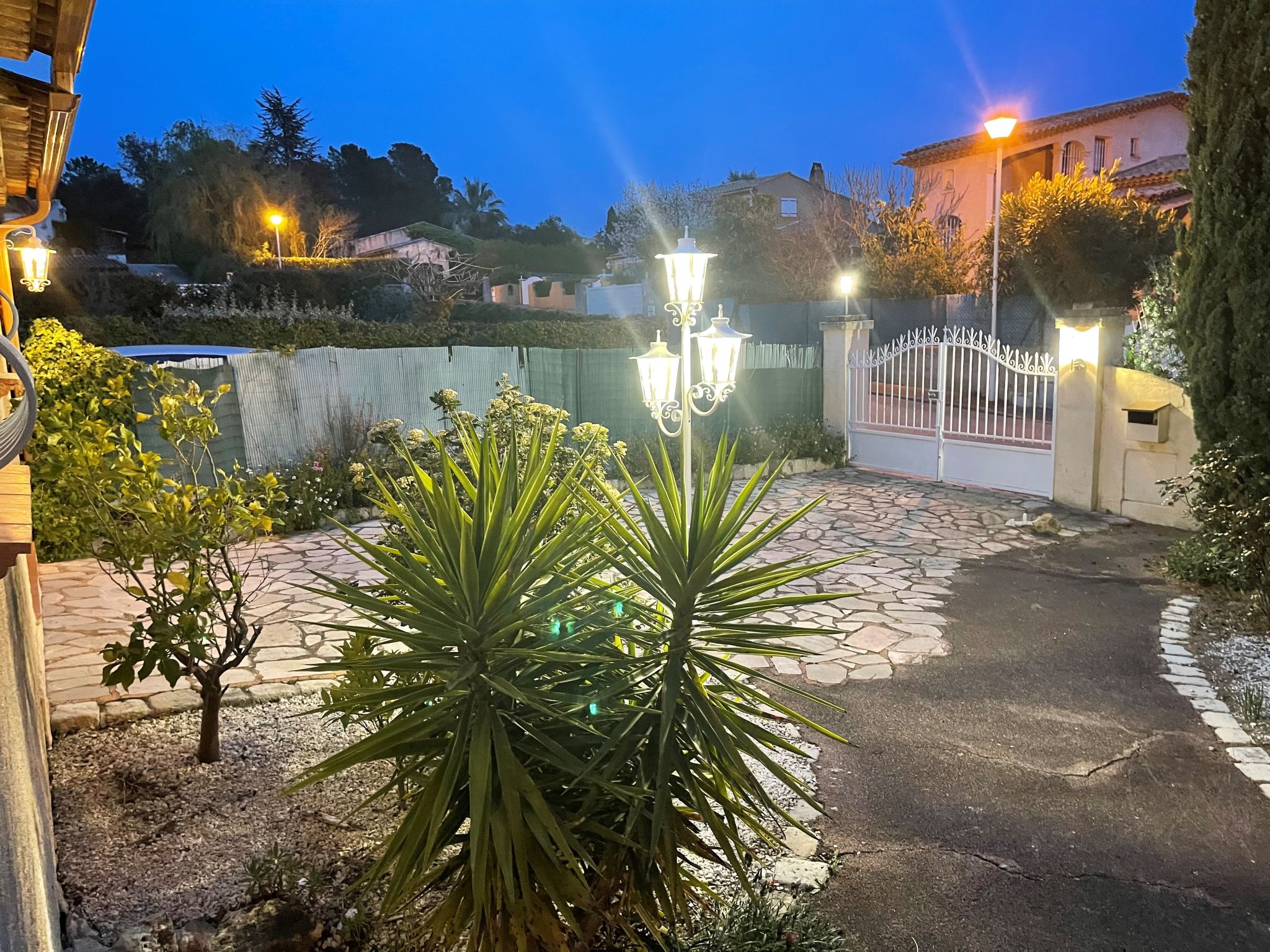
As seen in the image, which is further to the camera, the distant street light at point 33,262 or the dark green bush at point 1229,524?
the distant street light at point 33,262

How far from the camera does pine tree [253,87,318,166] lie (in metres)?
44.8

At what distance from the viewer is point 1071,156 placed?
85.6 ft

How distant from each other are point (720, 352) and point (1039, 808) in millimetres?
3219

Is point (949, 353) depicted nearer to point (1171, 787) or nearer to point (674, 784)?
point (1171, 787)

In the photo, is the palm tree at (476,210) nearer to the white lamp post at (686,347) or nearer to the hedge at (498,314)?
the hedge at (498,314)

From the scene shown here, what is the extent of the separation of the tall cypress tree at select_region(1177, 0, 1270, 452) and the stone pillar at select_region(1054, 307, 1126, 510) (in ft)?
6.70

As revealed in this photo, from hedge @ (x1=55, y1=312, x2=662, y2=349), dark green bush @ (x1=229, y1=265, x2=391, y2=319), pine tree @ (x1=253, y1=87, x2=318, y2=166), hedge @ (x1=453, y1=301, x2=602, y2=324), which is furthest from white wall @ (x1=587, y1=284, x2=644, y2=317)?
pine tree @ (x1=253, y1=87, x2=318, y2=166)

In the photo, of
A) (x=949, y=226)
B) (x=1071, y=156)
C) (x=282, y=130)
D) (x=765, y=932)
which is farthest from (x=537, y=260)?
(x=765, y=932)

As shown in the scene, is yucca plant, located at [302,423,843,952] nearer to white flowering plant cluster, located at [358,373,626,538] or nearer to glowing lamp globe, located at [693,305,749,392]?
white flowering plant cluster, located at [358,373,626,538]

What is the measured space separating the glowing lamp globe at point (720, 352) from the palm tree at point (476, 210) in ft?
138

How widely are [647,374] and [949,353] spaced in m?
13.7

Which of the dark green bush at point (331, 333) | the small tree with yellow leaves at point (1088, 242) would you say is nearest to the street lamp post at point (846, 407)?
the dark green bush at point (331, 333)

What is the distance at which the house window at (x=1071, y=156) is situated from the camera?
25922 millimetres

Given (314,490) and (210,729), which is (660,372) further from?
(314,490)
